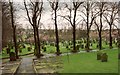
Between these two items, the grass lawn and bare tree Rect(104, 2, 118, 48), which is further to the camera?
bare tree Rect(104, 2, 118, 48)

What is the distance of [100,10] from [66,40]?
15.7m

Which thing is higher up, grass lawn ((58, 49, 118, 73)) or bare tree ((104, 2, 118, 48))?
bare tree ((104, 2, 118, 48))

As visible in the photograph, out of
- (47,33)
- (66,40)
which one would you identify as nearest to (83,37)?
(66,40)

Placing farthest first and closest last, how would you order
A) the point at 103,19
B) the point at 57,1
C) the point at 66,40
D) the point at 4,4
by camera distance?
1. the point at 66,40
2. the point at 103,19
3. the point at 57,1
4. the point at 4,4

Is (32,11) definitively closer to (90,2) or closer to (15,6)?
(15,6)

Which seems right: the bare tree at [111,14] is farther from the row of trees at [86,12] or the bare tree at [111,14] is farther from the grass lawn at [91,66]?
the grass lawn at [91,66]

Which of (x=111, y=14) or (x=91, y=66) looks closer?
(x=91, y=66)

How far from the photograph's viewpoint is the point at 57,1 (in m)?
36.5

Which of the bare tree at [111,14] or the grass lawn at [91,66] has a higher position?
the bare tree at [111,14]

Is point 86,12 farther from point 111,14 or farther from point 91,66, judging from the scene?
point 91,66

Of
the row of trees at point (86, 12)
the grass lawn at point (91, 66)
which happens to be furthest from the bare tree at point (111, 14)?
the grass lawn at point (91, 66)

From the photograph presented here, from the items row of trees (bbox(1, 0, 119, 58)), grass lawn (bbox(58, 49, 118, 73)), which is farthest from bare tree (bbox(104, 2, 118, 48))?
grass lawn (bbox(58, 49, 118, 73))

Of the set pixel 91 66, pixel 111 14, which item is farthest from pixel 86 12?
pixel 91 66

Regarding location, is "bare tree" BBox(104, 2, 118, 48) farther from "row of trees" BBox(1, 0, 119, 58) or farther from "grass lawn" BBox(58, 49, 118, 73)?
"grass lawn" BBox(58, 49, 118, 73)
